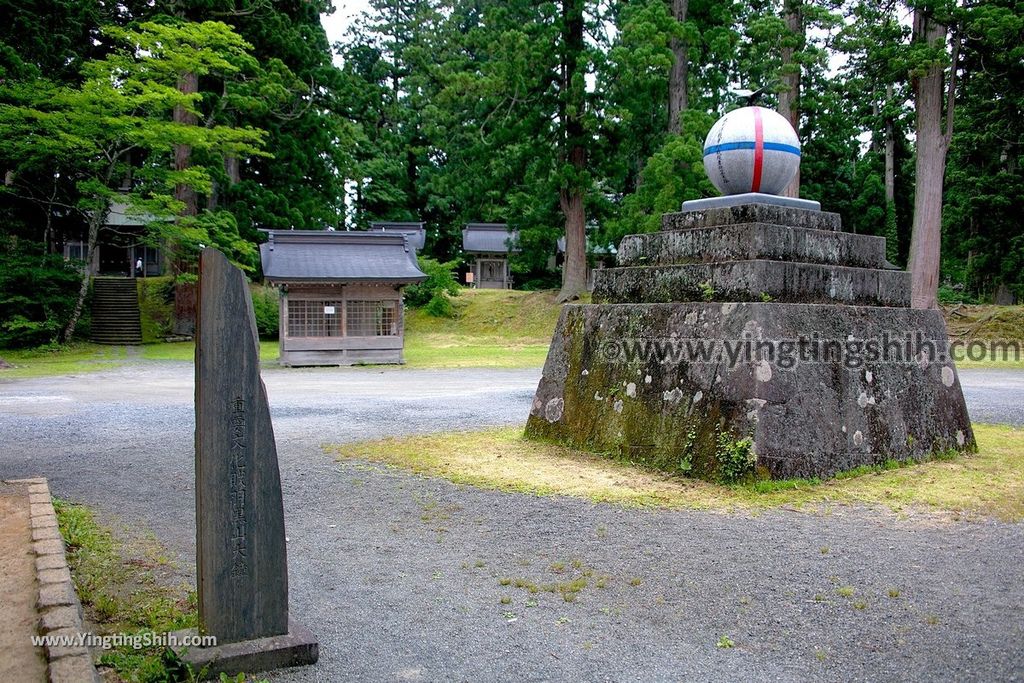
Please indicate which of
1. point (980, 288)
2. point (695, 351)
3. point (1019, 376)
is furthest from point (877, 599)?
point (980, 288)

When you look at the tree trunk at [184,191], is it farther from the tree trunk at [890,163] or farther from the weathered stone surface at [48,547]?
the tree trunk at [890,163]

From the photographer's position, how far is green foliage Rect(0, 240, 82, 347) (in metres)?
20.3

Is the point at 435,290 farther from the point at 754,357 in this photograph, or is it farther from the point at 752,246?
the point at 754,357

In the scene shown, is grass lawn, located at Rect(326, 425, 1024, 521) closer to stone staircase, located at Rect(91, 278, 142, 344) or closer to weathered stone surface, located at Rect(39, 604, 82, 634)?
weathered stone surface, located at Rect(39, 604, 82, 634)

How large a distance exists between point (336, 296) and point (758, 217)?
14981mm

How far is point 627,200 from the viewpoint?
2369 centimetres

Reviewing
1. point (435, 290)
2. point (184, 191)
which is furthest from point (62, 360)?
point (435, 290)

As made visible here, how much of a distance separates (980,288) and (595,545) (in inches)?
1073

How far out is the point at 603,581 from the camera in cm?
365

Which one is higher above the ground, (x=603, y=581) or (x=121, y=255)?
(x=121, y=255)

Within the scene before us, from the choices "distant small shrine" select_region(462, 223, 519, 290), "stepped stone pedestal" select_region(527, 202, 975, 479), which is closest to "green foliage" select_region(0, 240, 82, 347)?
"distant small shrine" select_region(462, 223, 519, 290)

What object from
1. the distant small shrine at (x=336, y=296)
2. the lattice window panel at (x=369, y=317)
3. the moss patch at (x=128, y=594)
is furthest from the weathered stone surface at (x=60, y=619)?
the lattice window panel at (x=369, y=317)

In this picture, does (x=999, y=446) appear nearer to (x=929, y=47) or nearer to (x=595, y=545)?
(x=595, y=545)

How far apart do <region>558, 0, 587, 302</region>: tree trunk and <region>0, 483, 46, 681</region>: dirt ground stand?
20.0m
